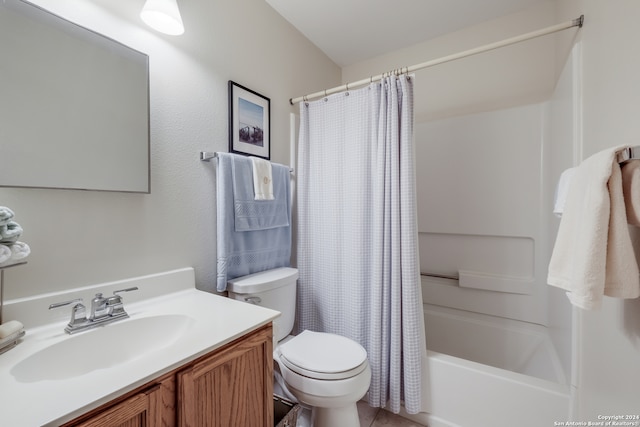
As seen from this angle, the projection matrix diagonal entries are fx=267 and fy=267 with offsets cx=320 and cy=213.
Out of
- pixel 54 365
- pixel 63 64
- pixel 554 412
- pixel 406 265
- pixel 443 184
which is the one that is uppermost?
pixel 63 64

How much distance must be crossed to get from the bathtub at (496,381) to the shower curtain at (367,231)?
0.14m

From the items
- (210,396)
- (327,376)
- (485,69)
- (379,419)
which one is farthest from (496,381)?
(485,69)

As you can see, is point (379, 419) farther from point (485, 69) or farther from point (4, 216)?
point (485, 69)

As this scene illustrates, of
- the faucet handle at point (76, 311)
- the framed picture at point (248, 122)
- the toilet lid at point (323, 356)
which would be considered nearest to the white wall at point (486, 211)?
the toilet lid at point (323, 356)

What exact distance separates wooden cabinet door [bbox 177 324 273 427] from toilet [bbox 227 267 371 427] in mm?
245

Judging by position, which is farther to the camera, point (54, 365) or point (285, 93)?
point (285, 93)

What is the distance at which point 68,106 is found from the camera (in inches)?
36.3

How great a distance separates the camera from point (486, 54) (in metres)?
2.01

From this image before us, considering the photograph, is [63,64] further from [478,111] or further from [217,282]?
[478,111]

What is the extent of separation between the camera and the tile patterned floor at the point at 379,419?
1496 millimetres

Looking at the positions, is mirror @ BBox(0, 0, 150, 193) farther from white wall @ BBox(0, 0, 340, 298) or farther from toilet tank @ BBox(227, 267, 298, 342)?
toilet tank @ BBox(227, 267, 298, 342)

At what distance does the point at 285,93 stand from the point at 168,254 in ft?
4.28

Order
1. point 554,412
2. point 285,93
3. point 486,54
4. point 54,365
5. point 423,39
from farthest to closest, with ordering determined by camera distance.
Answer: point 423,39 < point 486,54 < point 285,93 < point 554,412 < point 54,365

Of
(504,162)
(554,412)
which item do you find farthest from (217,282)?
(504,162)
